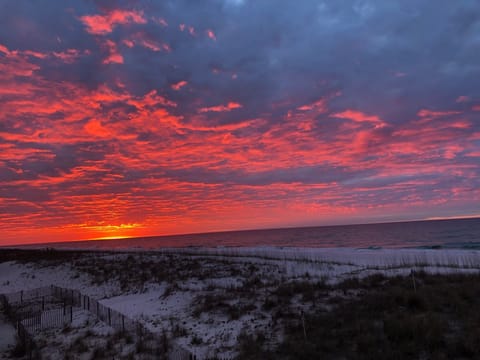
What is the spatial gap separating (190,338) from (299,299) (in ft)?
23.0

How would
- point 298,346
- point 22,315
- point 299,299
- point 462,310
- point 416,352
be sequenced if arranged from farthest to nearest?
point 22,315 < point 299,299 < point 462,310 < point 298,346 < point 416,352

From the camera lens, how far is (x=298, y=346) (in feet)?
37.2

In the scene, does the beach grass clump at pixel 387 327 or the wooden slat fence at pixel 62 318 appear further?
the wooden slat fence at pixel 62 318

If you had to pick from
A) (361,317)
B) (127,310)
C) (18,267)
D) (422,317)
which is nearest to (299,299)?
(361,317)

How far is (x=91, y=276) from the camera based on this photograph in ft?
120

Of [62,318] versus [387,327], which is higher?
[387,327]

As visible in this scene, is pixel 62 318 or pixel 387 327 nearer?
pixel 387 327

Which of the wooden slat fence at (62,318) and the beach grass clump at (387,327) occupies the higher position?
the beach grass clump at (387,327)

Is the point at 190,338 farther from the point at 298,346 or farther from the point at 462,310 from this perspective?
the point at 462,310

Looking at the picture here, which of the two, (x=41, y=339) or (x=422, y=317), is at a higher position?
(x=422, y=317)

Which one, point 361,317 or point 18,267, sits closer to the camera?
point 361,317

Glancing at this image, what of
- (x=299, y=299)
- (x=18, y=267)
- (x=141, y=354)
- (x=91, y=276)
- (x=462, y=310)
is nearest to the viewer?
(x=141, y=354)

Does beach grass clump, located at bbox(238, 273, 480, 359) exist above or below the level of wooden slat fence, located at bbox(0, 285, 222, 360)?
above

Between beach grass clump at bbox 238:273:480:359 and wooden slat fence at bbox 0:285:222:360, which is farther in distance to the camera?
wooden slat fence at bbox 0:285:222:360
